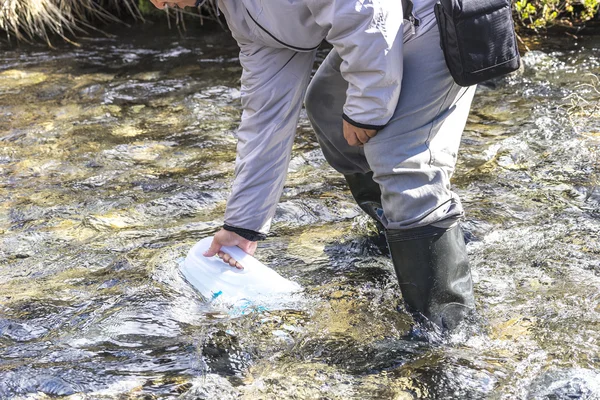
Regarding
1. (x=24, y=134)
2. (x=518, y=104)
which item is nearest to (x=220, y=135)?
(x=24, y=134)

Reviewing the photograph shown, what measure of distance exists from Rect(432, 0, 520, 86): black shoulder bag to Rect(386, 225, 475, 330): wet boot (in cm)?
58

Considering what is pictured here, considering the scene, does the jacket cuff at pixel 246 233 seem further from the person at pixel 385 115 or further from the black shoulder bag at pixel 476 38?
the black shoulder bag at pixel 476 38

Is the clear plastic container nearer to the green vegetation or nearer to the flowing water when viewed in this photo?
the flowing water

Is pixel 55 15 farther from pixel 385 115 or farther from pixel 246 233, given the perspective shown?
pixel 385 115

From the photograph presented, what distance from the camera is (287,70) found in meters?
2.73

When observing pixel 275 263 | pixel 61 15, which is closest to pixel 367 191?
pixel 275 263

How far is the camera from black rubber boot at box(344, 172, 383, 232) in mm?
3221

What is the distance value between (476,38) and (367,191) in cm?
113

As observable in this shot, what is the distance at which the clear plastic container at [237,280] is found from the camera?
A: 9.77 ft

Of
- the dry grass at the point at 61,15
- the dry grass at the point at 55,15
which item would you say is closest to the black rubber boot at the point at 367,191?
the dry grass at the point at 61,15

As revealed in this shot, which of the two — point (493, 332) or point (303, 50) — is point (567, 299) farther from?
point (303, 50)

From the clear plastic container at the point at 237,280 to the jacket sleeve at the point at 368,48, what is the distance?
0.90m

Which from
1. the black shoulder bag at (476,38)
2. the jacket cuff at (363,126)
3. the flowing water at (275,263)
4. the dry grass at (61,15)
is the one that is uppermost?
the black shoulder bag at (476,38)

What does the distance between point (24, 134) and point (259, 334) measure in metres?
3.29
